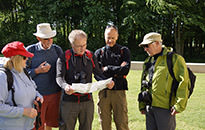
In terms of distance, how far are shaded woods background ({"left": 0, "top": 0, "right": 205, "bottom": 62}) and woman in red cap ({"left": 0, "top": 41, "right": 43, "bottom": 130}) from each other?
16.2 meters

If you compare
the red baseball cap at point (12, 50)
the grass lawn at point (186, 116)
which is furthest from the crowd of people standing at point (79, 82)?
the grass lawn at point (186, 116)

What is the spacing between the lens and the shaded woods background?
17.6 m

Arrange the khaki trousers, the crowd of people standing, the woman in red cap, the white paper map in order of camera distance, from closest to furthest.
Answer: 1. the woman in red cap
2. the crowd of people standing
3. the white paper map
4. the khaki trousers

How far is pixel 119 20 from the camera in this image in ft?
71.8

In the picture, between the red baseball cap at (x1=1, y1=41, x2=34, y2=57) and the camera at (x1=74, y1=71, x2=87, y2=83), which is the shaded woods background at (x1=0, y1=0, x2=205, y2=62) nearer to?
the camera at (x1=74, y1=71, x2=87, y2=83)

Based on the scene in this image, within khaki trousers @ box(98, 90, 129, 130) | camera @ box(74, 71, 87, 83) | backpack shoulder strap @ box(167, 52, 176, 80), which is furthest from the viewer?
khaki trousers @ box(98, 90, 129, 130)

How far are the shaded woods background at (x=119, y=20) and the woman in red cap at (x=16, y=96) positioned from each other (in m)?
16.2

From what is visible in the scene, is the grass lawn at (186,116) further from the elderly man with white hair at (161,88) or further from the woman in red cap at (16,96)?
the woman in red cap at (16,96)

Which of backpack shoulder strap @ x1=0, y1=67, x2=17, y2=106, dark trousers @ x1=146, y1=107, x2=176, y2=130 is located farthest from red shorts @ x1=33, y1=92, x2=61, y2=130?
dark trousers @ x1=146, y1=107, x2=176, y2=130

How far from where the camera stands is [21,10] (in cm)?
2427

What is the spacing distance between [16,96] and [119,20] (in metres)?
20.4

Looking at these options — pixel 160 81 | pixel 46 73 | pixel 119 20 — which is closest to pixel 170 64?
pixel 160 81

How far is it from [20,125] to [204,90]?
6.64 m

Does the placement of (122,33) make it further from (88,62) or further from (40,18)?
(88,62)
